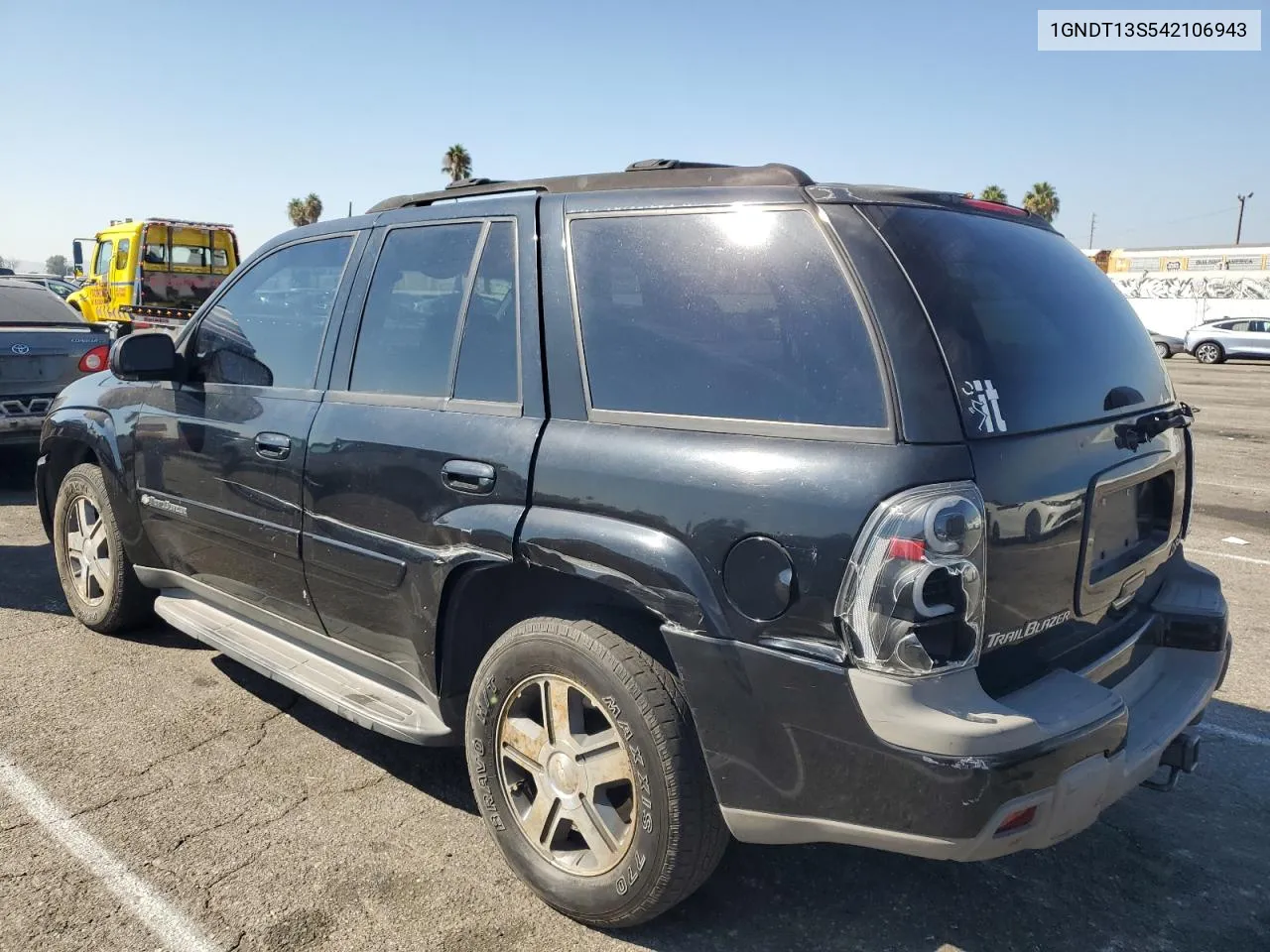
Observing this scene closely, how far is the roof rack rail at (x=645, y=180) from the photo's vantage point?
239cm

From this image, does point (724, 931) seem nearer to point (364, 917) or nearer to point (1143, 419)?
point (364, 917)

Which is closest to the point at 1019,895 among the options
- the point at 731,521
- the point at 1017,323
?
the point at 731,521

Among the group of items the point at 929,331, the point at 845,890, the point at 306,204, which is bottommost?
the point at 845,890

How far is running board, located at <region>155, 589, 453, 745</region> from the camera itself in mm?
2930

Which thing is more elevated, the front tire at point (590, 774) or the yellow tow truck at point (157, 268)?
the yellow tow truck at point (157, 268)

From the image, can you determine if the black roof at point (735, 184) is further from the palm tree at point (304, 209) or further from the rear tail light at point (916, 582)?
the palm tree at point (304, 209)

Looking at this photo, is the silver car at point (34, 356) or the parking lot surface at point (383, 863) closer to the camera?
the parking lot surface at point (383, 863)

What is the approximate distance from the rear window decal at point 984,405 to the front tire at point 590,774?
0.95m

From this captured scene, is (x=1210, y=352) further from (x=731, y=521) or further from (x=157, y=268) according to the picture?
(x=731, y=521)

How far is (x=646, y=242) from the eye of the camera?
2.54m

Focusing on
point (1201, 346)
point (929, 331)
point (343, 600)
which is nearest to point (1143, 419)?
point (929, 331)

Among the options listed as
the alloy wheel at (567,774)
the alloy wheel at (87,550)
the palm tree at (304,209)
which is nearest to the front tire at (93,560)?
the alloy wheel at (87,550)

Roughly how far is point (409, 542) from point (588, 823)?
98 cm

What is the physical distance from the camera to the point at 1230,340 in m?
27.9
